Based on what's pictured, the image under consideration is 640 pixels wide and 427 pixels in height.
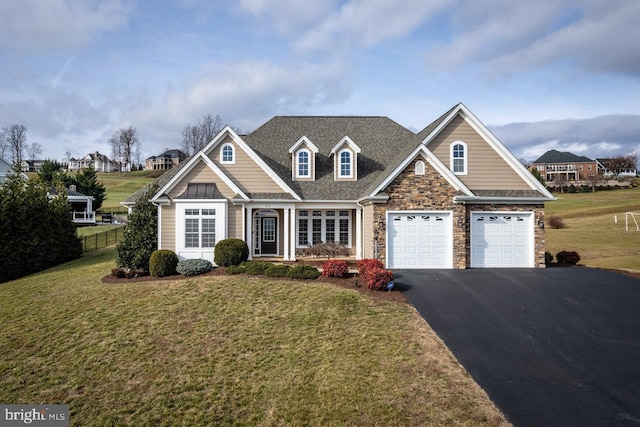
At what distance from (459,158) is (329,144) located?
303 inches

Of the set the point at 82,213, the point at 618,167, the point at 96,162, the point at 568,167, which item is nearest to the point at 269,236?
the point at 82,213

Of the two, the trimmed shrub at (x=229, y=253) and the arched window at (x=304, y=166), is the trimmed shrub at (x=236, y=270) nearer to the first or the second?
the trimmed shrub at (x=229, y=253)

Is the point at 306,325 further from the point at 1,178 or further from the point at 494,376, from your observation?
the point at 1,178

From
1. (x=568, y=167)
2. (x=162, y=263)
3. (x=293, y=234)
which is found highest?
(x=568, y=167)

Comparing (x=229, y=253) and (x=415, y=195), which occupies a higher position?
(x=415, y=195)

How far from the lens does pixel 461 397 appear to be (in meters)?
6.96

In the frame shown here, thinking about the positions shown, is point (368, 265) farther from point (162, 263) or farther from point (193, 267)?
point (162, 263)

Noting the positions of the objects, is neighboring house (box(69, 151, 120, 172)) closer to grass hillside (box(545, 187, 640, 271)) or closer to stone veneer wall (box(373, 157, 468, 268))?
grass hillside (box(545, 187, 640, 271))

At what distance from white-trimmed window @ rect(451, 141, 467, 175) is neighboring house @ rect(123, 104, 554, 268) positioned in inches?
1.9

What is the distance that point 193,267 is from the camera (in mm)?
15812

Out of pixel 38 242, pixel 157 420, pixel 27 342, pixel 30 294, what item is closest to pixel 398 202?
pixel 157 420

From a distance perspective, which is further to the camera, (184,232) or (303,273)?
(184,232)

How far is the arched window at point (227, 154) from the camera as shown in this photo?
18534mm

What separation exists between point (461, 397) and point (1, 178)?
49.1 metres
